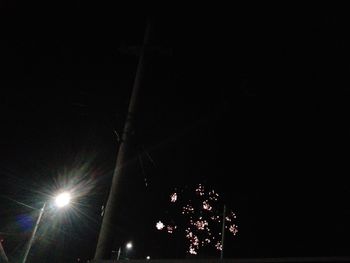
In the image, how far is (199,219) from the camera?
2822 cm

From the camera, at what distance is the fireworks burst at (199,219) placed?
26188 millimetres

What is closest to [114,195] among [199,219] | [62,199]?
[62,199]

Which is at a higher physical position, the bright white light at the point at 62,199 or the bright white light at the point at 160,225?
the bright white light at the point at 160,225

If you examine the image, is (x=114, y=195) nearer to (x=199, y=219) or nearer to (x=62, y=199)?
(x=62, y=199)

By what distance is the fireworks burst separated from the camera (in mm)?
26188

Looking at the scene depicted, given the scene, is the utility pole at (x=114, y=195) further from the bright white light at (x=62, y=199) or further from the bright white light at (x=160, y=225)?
the bright white light at (x=160, y=225)

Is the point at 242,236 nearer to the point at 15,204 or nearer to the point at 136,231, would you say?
the point at 136,231

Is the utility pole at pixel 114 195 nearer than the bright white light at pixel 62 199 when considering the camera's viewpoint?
Yes

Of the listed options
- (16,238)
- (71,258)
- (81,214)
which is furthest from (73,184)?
(71,258)

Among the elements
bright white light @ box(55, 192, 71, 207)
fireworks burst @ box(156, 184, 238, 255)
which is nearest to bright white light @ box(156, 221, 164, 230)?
fireworks burst @ box(156, 184, 238, 255)

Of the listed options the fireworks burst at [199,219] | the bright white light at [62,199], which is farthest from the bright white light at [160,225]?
the bright white light at [62,199]

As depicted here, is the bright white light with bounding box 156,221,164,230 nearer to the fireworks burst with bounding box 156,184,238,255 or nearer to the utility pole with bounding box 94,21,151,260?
the fireworks burst with bounding box 156,184,238,255

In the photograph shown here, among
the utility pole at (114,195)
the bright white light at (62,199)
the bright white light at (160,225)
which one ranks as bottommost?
the utility pole at (114,195)

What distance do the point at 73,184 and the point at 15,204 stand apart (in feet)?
15.9
